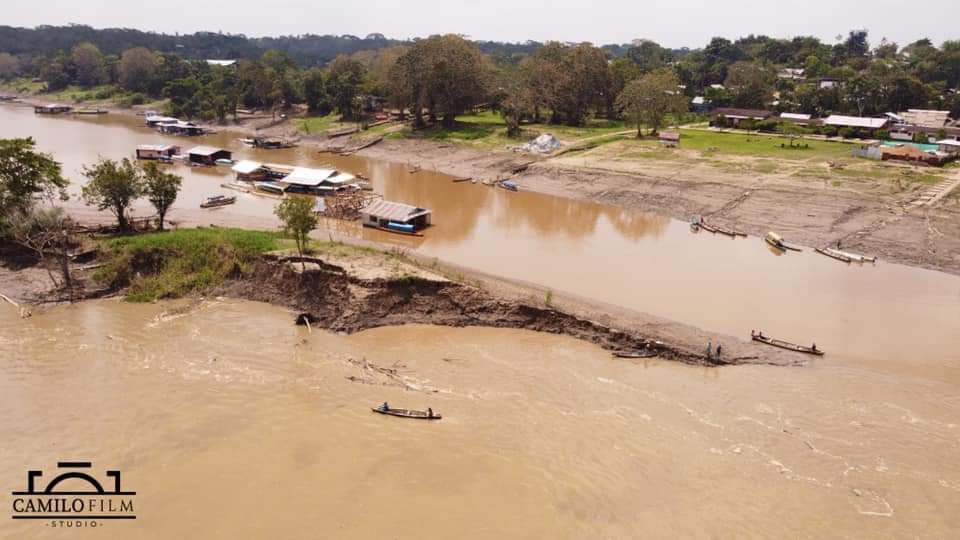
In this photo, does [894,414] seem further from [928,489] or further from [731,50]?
[731,50]

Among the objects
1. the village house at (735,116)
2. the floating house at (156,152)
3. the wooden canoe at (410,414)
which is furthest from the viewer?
the village house at (735,116)

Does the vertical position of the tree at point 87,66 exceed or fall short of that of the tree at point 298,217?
it exceeds it

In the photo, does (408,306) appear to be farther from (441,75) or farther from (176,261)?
(441,75)

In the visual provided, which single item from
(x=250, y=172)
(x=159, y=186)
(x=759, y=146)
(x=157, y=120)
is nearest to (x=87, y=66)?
(x=157, y=120)

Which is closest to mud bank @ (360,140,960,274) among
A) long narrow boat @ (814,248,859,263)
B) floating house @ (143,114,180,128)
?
long narrow boat @ (814,248,859,263)

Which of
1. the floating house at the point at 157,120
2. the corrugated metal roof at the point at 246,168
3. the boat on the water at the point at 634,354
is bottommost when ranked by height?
the boat on the water at the point at 634,354

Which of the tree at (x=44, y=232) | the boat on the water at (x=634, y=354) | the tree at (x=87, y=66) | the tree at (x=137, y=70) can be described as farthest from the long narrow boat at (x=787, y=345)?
the tree at (x=87, y=66)

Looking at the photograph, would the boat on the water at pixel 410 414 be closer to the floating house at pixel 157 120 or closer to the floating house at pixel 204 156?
the floating house at pixel 204 156
